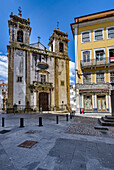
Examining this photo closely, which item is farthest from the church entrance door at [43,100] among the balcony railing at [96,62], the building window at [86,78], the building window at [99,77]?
the building window at [99,77]

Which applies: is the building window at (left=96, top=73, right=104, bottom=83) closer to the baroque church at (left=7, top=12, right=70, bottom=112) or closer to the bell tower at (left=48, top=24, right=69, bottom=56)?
the baroque church at (left=7, top=12, right=70, bottom=112)

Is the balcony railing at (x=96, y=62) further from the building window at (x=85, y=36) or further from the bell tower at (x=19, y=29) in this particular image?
the bell tower at (x=19, y=29)

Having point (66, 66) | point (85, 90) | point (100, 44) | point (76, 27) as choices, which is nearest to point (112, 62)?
point (100, 44)

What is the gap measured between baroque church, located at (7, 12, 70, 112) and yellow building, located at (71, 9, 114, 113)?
22.0 feet

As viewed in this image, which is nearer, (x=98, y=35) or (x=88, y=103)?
(x=88, y=103)

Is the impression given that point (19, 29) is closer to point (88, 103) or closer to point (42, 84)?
point (42, 84)

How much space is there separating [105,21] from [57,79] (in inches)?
522

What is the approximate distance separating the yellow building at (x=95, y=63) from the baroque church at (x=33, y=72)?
6717 mm

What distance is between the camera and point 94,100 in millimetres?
→ 16672

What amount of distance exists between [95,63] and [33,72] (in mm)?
11569

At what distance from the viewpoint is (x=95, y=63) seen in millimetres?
Result: 16938

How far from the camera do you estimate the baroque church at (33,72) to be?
65.4 ft

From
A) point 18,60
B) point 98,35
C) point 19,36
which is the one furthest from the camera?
point 19,36

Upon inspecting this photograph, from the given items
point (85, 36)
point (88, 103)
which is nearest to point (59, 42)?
point (85, 36)
